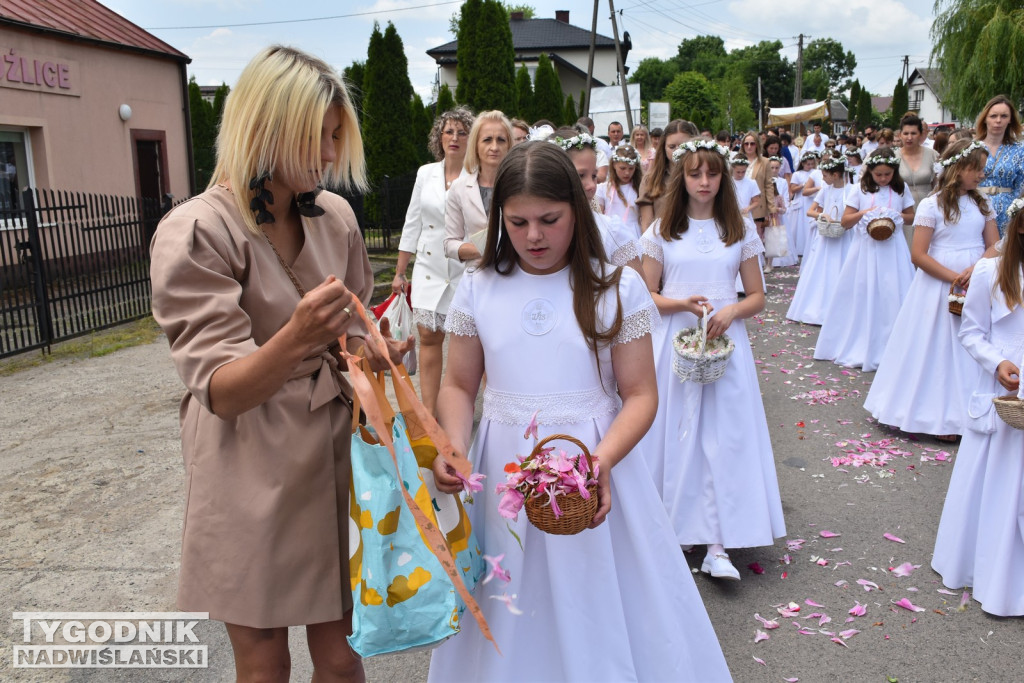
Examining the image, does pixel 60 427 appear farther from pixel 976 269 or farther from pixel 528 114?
pixel 528 114

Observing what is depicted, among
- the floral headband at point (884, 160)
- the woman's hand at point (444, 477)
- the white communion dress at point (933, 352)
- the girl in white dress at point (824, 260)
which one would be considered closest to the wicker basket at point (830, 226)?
the girl in white dress at point (824, 260)

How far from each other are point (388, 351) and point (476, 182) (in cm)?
393

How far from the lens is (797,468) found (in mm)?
6160

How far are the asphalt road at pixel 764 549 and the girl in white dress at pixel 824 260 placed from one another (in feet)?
10.2

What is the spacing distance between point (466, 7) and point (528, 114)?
722cm

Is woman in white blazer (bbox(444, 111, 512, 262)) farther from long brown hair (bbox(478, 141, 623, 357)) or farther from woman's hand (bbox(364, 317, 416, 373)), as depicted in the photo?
woman's hand (bbox(364, 317, 416, 373))

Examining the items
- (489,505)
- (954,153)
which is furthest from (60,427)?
(954,153)

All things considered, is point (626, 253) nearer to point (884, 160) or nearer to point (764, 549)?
point (764, 549)

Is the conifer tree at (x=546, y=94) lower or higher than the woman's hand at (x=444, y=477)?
higher

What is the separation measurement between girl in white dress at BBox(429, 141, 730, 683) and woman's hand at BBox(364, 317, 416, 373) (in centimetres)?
39

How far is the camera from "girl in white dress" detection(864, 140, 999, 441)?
6348 millimetres

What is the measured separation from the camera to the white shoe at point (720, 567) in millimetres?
4383

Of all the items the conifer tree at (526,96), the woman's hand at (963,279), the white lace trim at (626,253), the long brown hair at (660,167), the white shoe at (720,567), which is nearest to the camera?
the white shoe at (720,567)

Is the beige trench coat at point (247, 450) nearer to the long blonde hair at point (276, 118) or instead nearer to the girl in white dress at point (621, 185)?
the long blonde hair at point (276, 118)
